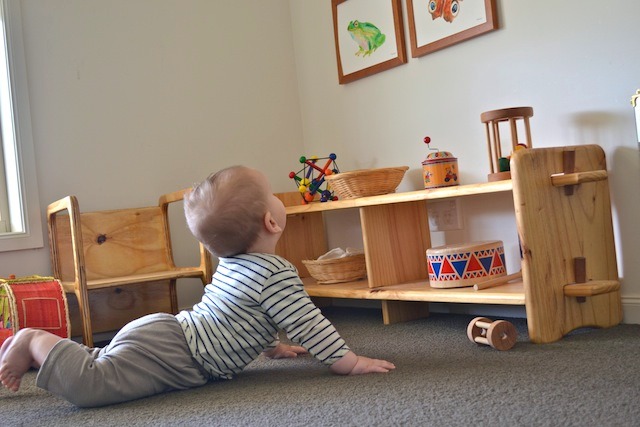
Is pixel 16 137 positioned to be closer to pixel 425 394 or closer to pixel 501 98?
pixel 501 98

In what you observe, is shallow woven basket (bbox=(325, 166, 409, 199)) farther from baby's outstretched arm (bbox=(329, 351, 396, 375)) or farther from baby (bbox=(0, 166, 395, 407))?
baby's outstretched arm (bbox=(329, 351, 396, 375))

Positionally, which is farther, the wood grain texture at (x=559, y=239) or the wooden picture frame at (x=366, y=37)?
the wooden picture frame at (x=366, y=37)

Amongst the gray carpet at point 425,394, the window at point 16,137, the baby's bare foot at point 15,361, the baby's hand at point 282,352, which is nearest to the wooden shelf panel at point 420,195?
the gray carpet at point 425,394

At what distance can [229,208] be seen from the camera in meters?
1.57

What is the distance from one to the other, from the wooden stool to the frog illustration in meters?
0.67

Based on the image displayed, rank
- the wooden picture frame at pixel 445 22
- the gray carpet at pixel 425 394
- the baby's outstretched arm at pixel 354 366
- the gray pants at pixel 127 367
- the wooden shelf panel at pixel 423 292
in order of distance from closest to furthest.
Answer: the gray carpet at pixel 425 394 < the gray pants at pixel 127 367 < the baby's outstretched arm at pixel 354 366 < the wooden shelf panel at pixel 423 292 < the wooden picture frame at pixel 445 22

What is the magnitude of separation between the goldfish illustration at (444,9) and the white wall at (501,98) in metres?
0.10

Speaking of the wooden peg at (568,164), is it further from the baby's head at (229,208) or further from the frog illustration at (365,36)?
the frog illustration at (365,36)

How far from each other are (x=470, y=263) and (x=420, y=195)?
23 centimetres

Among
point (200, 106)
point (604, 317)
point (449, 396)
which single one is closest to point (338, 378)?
point (449, 396)

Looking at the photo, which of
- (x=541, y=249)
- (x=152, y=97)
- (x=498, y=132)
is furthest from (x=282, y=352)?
(x=152, y=97)

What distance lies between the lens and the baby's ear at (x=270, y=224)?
63.0 inches

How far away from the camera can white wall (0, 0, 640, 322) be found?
6.21 feet

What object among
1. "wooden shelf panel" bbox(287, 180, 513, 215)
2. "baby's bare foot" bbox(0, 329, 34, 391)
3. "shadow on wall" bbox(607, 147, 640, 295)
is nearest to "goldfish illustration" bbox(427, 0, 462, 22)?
"wooden shelf panel" bbox(287, 180, 513, 215)
